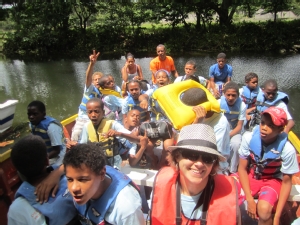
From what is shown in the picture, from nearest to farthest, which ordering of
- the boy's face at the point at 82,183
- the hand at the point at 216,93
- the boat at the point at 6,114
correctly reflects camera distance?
the boy's face at the point at 82,183 → the hand at the point at 216,93 → the boat at the point at 6,114

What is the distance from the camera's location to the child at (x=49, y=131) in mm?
2582

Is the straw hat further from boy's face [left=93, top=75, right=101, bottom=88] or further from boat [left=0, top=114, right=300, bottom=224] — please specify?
boy's face [left=93, top=75, right=101, bottom=88]

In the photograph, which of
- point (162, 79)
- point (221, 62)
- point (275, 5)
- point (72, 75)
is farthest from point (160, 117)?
point (275, 5)

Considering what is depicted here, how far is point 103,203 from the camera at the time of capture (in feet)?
4.86

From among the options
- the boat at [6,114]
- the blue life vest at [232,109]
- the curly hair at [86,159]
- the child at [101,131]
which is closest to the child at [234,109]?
the blue life vest at [232,109]

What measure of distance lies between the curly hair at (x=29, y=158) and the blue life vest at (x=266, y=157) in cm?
150

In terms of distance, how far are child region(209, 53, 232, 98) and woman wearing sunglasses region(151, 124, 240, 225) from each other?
11.4 feet

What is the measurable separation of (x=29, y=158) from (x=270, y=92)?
2.76m

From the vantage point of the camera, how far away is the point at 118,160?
2.64 m

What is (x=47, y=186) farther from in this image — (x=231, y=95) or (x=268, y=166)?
(x=231, y=95)

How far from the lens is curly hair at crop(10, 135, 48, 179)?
62.7 inches

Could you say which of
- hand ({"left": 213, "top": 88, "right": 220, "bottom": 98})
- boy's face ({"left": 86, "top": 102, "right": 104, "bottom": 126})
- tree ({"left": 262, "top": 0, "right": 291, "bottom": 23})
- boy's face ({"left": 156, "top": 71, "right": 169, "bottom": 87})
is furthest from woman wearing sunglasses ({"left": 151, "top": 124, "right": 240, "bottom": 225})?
tree ({"left": 262, "top": 0, "right": 291, "bottom": 23})

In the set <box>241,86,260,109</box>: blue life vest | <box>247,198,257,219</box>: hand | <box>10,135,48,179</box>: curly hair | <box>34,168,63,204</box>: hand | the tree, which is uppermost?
the tree

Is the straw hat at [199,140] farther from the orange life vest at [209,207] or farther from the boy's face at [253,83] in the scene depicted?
the boy's face at [253,83]
